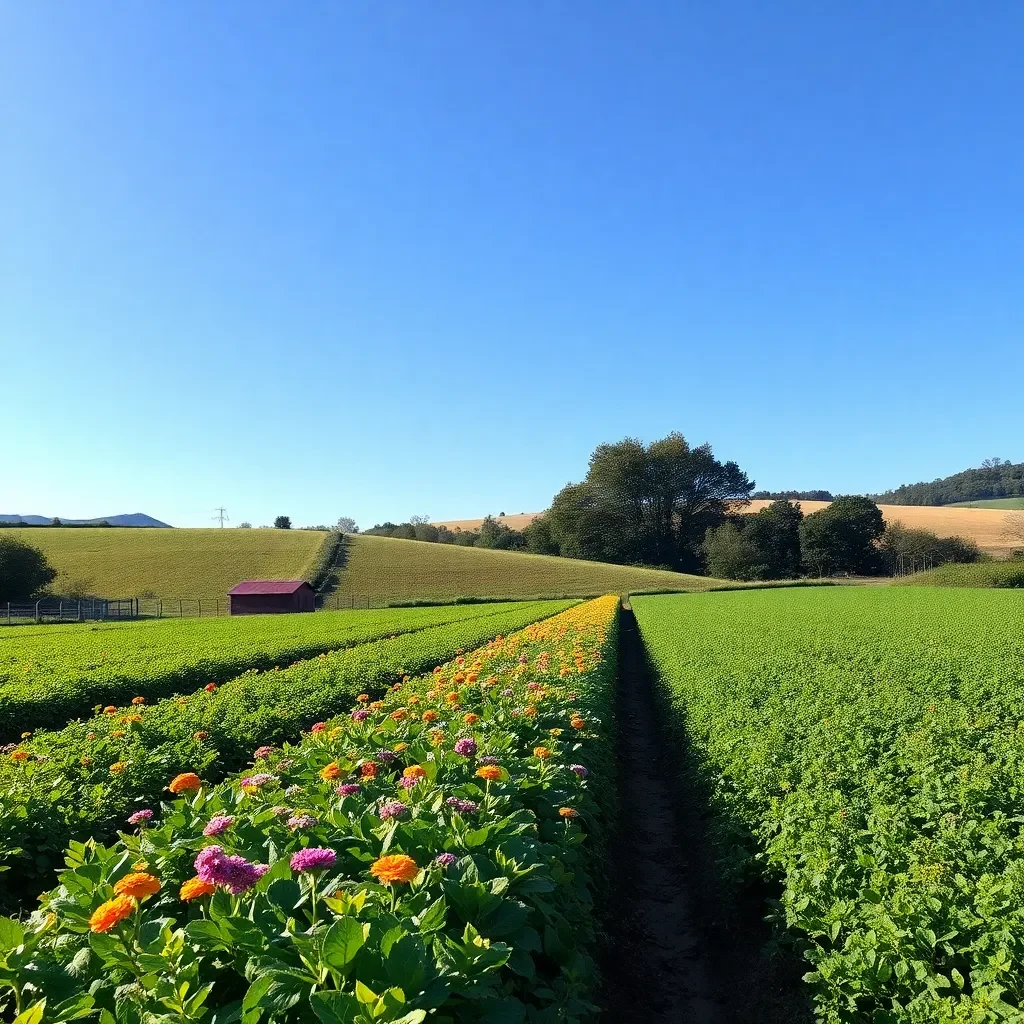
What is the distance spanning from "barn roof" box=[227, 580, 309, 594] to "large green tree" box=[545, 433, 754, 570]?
45020 millimetres

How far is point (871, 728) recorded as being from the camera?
8.16 m

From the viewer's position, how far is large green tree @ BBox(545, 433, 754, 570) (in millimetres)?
91688

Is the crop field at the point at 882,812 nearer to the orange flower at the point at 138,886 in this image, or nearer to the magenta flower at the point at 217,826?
the magenta flower at the point at 217,826

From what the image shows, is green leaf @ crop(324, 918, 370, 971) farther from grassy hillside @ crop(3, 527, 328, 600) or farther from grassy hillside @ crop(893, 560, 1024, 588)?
grassy hillside @ crop(3, 527, 328, 600)

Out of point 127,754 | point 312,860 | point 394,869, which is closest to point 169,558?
point 127,754

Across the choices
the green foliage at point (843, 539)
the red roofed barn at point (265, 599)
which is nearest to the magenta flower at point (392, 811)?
the red roofed barn at point (265, 599)

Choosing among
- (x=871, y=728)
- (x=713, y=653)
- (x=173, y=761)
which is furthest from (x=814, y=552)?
(x=173, y=761)

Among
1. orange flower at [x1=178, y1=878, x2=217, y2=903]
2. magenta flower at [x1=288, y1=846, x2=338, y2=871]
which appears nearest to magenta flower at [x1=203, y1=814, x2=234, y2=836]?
orange flower at [x1=178, y1=878, x2=217, y2=903]

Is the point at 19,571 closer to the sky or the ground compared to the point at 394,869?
closer to the sky

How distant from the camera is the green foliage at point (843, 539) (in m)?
79.6

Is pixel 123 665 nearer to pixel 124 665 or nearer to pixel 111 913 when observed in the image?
pixel 124 665

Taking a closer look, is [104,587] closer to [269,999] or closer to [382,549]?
[382,549]

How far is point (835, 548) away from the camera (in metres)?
79.6

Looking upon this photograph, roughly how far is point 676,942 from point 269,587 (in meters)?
53.4
